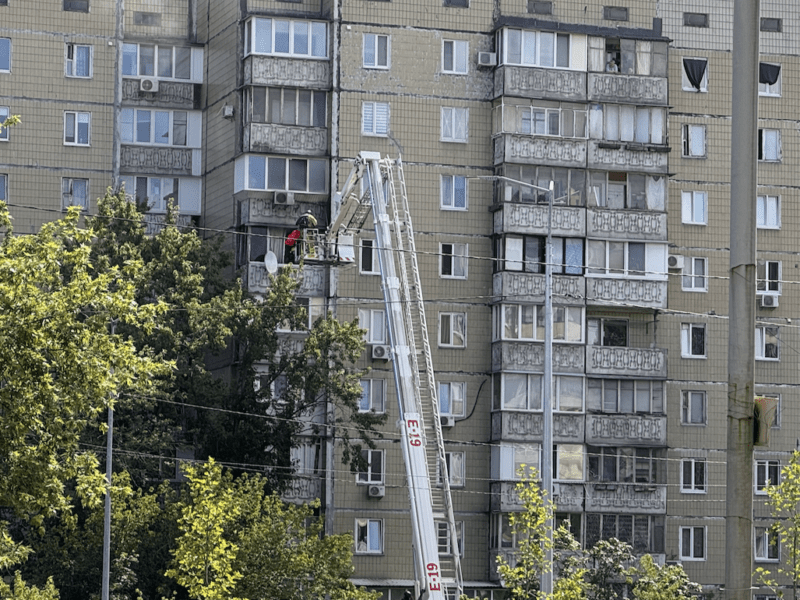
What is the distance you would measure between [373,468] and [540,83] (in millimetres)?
14442

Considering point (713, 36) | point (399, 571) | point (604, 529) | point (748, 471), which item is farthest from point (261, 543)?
point (748, 471)

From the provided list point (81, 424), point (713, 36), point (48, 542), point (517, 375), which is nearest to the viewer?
point (81, 424)

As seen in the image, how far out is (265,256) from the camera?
188ft

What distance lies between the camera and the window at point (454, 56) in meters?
61.1

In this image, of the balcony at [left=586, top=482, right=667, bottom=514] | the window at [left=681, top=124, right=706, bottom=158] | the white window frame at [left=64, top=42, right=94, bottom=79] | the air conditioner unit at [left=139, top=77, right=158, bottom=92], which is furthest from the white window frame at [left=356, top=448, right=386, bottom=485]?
the white window frame at [left=64, top=42, right=94, bottom=79]

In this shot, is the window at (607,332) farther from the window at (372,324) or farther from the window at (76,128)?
the window at (76,128)

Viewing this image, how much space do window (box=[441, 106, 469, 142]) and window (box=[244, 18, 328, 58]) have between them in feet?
15.4

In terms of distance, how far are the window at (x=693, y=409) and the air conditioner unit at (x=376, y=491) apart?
1139 cm

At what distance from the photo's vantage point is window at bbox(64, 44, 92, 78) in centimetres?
6353

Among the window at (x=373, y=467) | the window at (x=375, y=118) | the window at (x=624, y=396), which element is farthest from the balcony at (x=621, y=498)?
the window at (x=375, y=118)

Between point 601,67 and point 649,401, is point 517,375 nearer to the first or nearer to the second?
point 649,401

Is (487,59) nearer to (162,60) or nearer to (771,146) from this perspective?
(771,146)

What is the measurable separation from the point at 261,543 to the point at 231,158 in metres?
18.1

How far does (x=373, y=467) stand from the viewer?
59188 mm
